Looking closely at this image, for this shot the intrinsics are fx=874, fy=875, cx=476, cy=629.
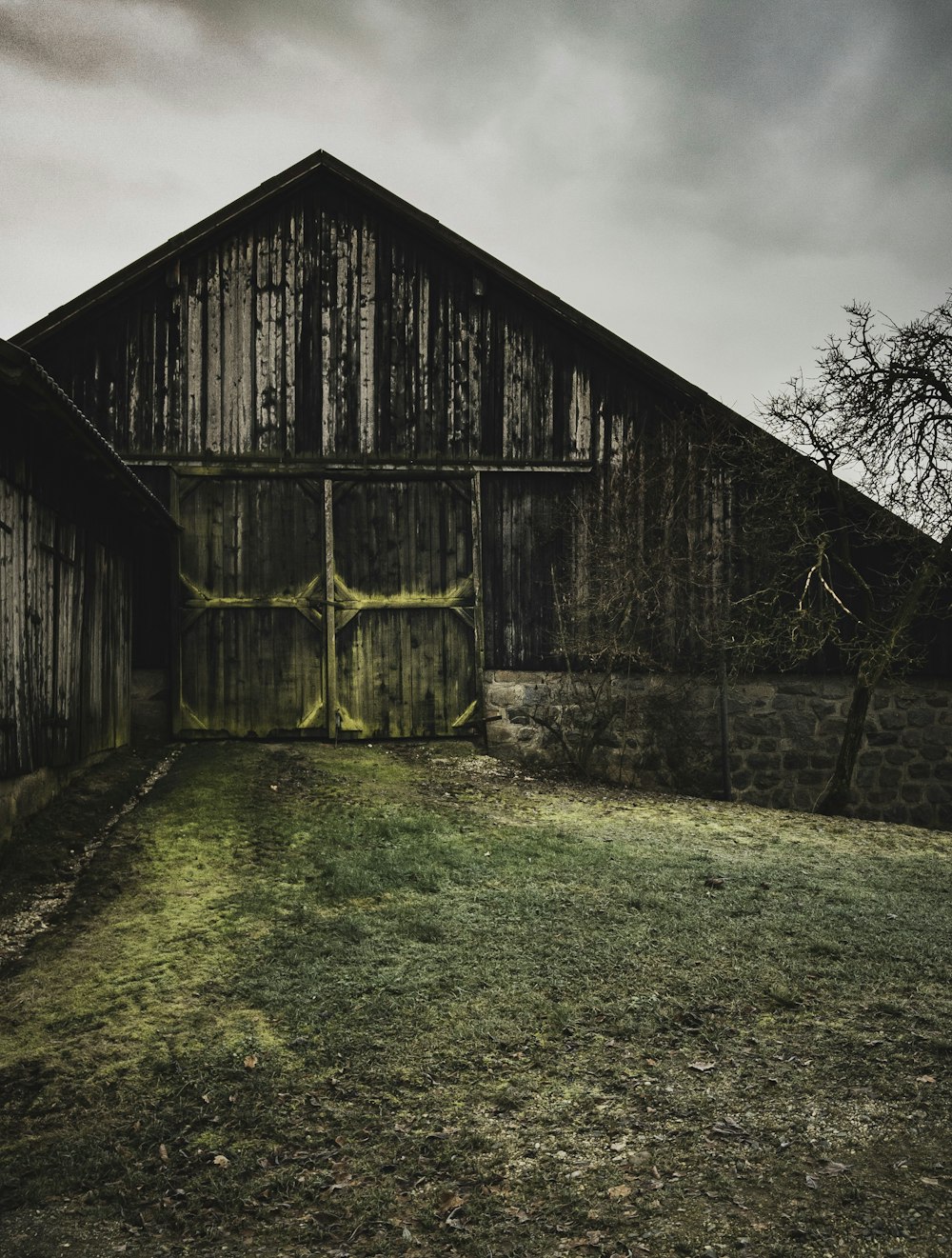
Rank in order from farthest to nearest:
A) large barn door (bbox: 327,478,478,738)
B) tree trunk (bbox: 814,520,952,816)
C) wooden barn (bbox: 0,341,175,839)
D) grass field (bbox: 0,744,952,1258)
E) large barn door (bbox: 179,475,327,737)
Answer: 1. large barn door (bbox: 327,478,478,738)
2. large barn door (bbox: 179,475,327,737)
3. tree trunk (bbox: 814,520,952,816)
4. wooden barn (bbox: 0,341,175,839)
5. grass field (bbox: 0,744,952,1258)

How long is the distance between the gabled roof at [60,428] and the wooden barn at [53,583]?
0.03ft

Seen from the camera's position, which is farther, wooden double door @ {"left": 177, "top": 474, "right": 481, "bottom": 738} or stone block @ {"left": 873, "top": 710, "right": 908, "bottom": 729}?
stone block @ {"left": 873, "top": 710, "right": 908, "bottom": 729}

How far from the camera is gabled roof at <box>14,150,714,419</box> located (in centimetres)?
999

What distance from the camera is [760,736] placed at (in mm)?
10445

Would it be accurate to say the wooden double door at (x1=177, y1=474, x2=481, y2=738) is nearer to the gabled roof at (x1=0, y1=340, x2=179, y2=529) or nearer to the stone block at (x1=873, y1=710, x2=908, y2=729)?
the gabled roof at (x1=0, y1=340, x2=179, y2=529)

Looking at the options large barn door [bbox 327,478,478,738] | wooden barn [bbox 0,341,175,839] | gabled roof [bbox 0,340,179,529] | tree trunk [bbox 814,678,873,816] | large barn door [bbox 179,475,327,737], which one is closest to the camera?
gabled roof [bbox 0,340,179,529]

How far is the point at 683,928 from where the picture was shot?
5098 mm

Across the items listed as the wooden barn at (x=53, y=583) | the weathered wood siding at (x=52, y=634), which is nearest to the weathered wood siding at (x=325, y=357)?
the wooden barn at (x=53, y=583)

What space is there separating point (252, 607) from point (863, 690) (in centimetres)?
709

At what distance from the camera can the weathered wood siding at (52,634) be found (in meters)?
6.14

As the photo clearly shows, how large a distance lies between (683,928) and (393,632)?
5919 mm

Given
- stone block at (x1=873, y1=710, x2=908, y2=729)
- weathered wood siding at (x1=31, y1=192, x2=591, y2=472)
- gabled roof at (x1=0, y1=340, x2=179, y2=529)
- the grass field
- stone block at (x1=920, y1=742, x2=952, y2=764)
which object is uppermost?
weathered wood siding at (x1=31, y1=192, x2=591, y2=472)

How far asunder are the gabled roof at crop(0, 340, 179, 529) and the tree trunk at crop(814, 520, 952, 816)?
7.91m

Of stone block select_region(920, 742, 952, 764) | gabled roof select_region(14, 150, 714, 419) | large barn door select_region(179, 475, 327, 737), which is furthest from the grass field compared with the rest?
gabled roof select_region(14, 150, 714, 419)
